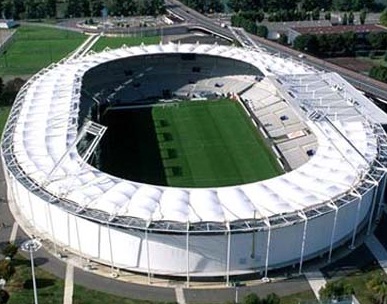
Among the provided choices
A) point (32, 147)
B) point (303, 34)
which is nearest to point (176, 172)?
point (32, 147)

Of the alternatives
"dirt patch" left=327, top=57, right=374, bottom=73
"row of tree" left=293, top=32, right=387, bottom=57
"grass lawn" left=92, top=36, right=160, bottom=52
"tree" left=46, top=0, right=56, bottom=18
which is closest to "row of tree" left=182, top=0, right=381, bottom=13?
"grass lawn" left=92, top=36, right=160, bottom=52

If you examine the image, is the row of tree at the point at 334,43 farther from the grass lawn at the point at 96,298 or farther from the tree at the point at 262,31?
the grass lawn at the point at 96,298

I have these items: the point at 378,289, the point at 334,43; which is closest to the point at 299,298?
the point at 378,289

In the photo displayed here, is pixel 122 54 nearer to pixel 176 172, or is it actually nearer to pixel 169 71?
pixel 169 71

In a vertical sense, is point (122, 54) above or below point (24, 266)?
above

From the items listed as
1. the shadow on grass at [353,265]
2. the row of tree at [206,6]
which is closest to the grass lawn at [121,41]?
the row of tree at [206,6]
